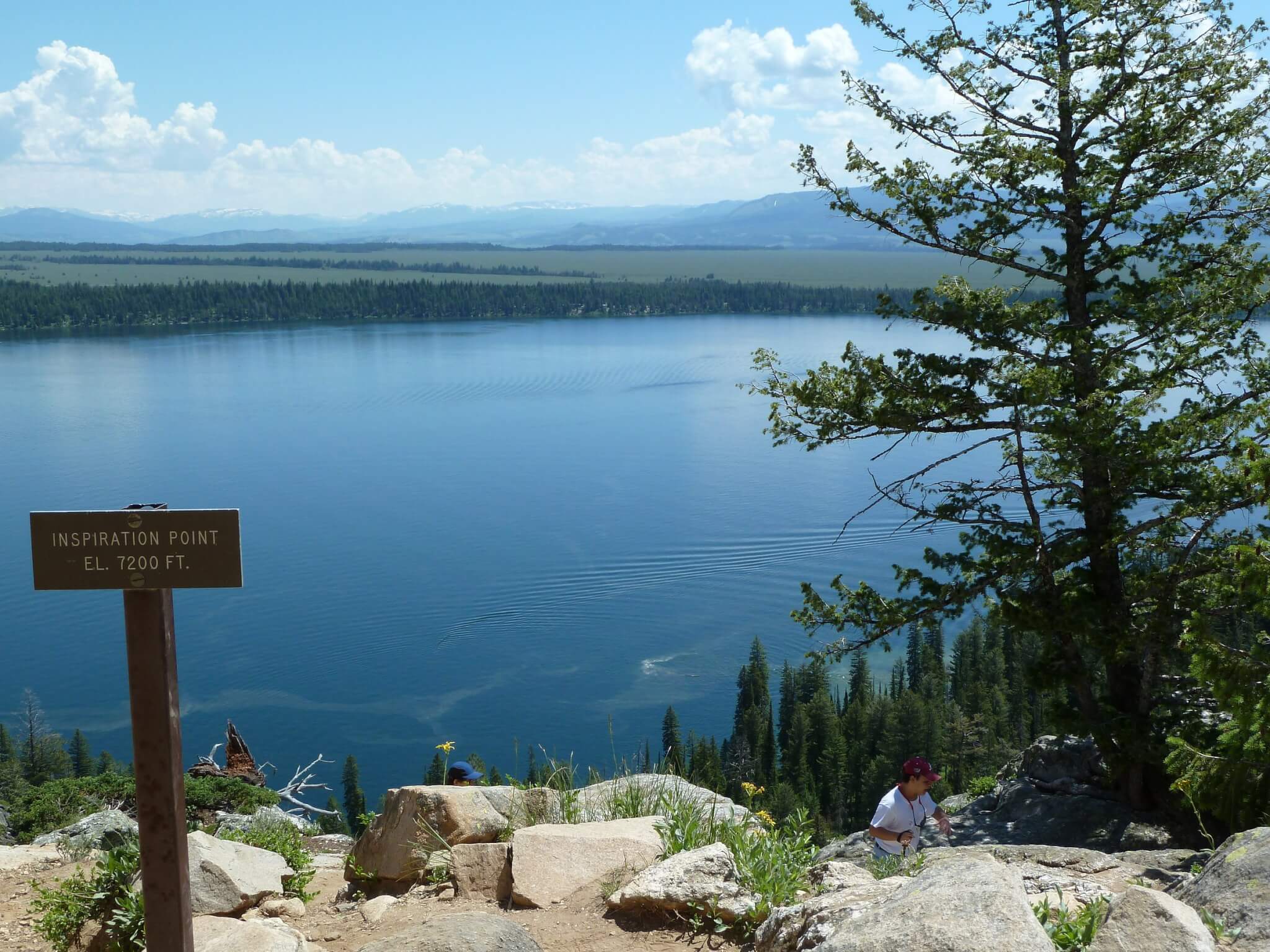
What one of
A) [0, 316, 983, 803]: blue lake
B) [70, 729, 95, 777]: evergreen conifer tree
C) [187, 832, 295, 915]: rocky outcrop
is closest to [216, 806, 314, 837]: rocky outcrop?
[187, 832, 295, 915]: rocky outcrop

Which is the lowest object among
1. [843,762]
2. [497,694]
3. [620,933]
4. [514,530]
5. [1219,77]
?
[843,762]

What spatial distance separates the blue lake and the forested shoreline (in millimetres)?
70231

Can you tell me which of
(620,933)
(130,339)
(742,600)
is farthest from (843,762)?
(130,339)

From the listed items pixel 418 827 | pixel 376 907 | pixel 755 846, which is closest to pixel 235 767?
pixel 418 827

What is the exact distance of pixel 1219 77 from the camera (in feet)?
30.3

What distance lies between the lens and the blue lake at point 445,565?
3209 centimetres

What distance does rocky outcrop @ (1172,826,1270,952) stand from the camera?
328 cm

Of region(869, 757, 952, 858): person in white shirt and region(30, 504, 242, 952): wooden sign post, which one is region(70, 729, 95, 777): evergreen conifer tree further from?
region(30, 504, 242, 952): wooden sign post

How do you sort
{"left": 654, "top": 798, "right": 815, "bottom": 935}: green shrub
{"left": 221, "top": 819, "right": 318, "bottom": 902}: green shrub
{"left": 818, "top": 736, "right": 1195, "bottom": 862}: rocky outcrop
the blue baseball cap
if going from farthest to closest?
{"left": 818, "top": 736, "right": 1195, "bottom": 862}: rocky outcrop, the blue baseball cap, {"left": 221, "top": 819, "right": 318, "bottom": 902}: green shrub, {"left": 654, "top": 798, "right": 815, "bottom": 935}: green shrub

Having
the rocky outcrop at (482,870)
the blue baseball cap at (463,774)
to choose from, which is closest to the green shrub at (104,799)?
the blue baseball cap at (463,774)

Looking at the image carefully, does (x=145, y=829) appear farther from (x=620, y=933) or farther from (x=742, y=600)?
(x=742, y=600)

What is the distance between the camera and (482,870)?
5219mm

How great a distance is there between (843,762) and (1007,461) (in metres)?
29.7

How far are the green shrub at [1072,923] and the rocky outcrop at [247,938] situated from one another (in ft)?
8.92
